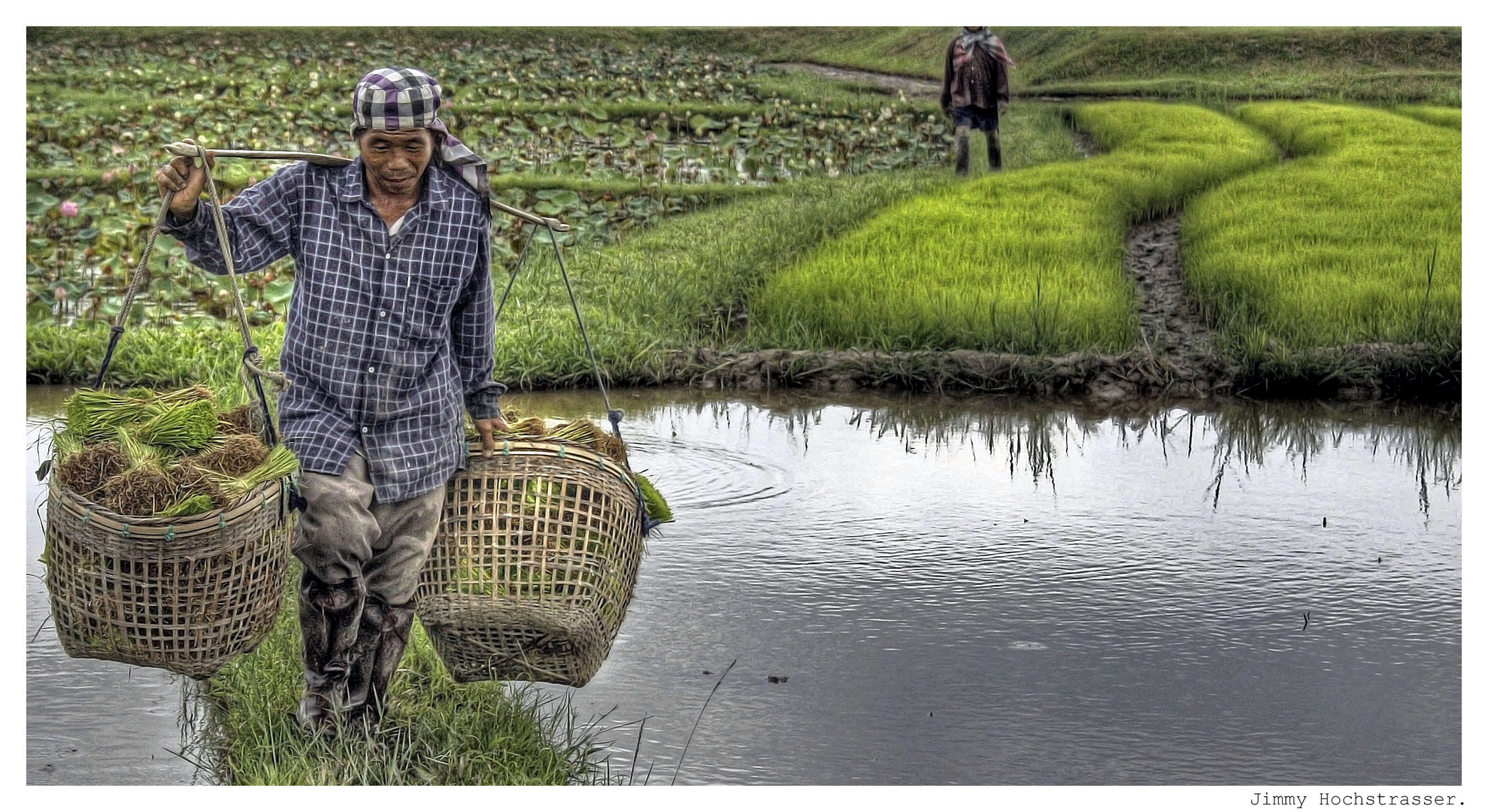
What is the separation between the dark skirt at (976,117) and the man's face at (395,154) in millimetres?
9854

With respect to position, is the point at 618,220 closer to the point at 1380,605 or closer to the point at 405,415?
the point at 1380,605

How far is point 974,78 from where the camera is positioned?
41.8 feet

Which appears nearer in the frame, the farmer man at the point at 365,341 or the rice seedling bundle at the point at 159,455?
the rice seedling bundle at the point at 159,455

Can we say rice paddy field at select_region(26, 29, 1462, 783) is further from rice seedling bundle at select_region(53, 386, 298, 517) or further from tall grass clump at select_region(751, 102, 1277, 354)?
rice seedling bundle at select_region(53, 386, 298, 517)

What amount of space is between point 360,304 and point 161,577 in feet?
2.11

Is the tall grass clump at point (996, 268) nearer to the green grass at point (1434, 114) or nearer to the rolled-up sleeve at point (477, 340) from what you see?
the green grass at point (1434, 114)

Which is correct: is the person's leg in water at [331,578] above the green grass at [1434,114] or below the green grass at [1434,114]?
below

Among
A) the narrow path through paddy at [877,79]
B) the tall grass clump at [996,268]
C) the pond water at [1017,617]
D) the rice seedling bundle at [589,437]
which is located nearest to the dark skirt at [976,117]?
the tall grass clump at [996,268]

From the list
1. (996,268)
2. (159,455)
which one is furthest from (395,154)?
(996,268)

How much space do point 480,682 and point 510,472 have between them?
566mm

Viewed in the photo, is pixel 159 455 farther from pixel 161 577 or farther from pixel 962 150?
pixel 962 150

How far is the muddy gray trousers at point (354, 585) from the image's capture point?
334cm

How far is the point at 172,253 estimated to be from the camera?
30.9 feet

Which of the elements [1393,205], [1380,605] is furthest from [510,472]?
[1393,205]
